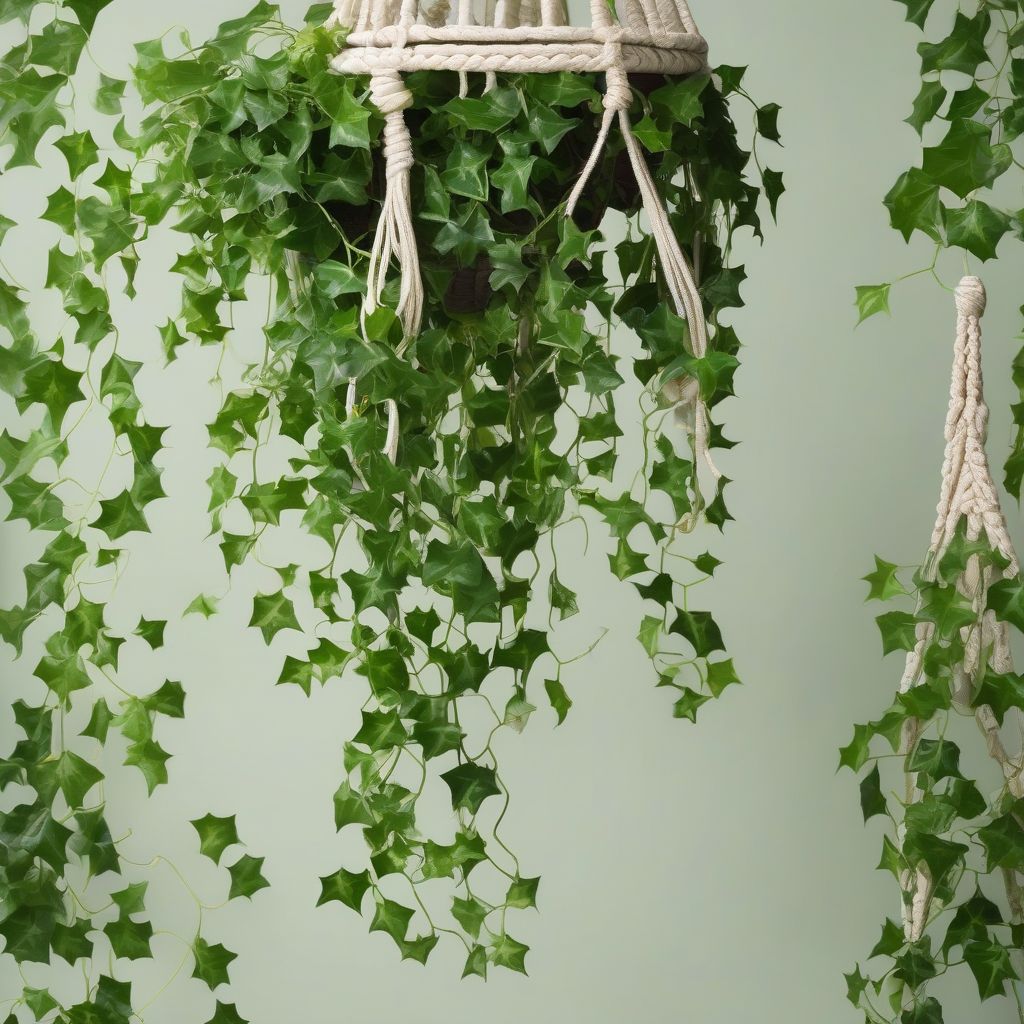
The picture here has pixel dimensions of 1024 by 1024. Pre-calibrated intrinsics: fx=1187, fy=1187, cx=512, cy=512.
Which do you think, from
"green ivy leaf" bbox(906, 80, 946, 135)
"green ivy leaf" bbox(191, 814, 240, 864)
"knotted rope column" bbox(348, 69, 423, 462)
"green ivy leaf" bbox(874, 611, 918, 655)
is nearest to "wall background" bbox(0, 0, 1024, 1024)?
"green ivy leaf" bbox(191, 814, 240, 864)

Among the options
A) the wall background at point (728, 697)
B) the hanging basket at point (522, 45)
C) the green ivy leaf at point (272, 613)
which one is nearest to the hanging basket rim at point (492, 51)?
the hanging basket at point (522, 45)

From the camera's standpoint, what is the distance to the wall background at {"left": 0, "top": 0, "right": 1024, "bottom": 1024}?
1.62m

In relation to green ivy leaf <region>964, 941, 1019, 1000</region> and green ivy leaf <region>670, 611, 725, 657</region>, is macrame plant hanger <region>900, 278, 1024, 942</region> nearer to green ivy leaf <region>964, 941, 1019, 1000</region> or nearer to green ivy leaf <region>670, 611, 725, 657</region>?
green ivy leaf <region>964, 941, 1019, 1000</region>

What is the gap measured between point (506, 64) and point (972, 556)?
0.49m

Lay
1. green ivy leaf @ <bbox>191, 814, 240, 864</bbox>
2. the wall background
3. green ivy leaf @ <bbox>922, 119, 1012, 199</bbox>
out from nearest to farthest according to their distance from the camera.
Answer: green ivy leaf @ <bbox>922, 119, 1012, 199</bbox>, green ivy leaf @ <bbox>191, 814, 240, 864</bbox>, the wall background

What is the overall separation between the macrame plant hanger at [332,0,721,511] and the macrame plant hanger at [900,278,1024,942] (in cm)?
21

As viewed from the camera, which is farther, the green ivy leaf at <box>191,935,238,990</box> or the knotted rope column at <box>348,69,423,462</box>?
the green ivy leaf at <box>191,935,238,990</box>

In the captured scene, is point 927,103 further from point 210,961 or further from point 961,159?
point 210,961

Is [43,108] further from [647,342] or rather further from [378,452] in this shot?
[647,342]

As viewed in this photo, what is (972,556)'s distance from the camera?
0.88m

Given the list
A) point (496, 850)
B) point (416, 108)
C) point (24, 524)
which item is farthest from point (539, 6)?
point (496, 850)

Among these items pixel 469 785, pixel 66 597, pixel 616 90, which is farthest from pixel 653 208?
pixel 66 597

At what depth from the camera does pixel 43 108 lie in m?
0.79

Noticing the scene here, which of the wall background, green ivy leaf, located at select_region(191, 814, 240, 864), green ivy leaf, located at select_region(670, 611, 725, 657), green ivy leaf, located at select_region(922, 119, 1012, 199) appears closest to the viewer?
green ivy leaf, located at select_region(922, 119, 1012, 199)
